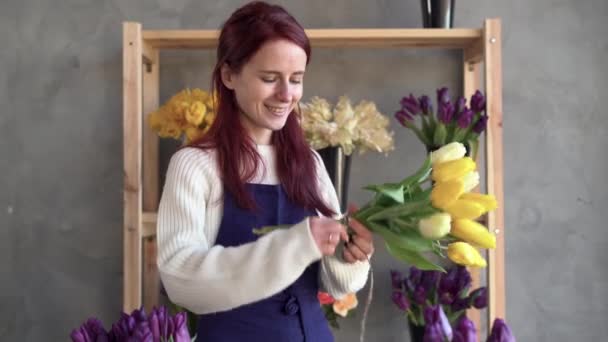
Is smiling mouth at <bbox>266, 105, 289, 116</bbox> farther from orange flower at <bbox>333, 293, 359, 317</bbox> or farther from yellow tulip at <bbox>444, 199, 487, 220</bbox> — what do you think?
orange flower at <bbox>333, 293, 359, 317</bbox>

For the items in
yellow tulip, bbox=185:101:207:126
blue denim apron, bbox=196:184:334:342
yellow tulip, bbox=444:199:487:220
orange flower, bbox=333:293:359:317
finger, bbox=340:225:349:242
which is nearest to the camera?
yellow tulip, bbox=444:199:487:220

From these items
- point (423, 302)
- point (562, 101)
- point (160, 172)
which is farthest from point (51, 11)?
point (562, 101)

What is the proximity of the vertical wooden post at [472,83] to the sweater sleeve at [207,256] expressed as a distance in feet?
2.53

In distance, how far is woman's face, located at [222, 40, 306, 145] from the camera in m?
0.81

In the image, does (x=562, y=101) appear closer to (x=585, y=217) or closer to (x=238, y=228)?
(x=585, y=217)

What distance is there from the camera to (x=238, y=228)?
33.2 inches

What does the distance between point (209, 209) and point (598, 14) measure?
3.56 feet

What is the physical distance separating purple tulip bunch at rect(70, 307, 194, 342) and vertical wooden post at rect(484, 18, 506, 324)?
2.56 ft

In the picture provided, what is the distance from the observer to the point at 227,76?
2.85 feet

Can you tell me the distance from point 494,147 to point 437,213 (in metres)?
0.64

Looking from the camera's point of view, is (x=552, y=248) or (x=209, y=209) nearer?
(x=209, y=209)

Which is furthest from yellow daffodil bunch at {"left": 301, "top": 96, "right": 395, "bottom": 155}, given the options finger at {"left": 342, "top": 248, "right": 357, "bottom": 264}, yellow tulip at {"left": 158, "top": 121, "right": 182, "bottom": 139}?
finger at {"left": 342, "top": 248, "right": 357, "bottom": 264}

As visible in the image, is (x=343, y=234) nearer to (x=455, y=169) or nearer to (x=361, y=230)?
(x=361, y=230)

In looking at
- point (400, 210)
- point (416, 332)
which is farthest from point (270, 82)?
point (416, 332)
